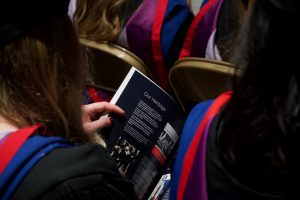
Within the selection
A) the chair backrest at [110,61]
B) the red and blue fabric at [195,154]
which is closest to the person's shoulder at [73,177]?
the red and blue fabric at [195,154]

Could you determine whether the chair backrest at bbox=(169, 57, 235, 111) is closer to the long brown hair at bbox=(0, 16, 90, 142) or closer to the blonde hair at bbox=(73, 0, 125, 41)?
the blonde hair at bbox=(73, 0, 125, 41)

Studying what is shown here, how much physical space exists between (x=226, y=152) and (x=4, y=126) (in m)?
0.33

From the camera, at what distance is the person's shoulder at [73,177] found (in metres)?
0.69

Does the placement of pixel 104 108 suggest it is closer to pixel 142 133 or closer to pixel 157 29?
pixel 142 133

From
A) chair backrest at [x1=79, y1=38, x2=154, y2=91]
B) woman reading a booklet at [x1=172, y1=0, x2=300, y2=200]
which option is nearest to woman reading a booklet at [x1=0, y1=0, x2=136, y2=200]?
woman reading a booklet at [x1=172, y1=0, x2=300, y2=200]

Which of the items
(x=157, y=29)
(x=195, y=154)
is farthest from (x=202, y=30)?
(x=195, y=154)

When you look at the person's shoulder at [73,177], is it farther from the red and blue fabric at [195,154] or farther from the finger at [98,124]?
the finger at [98,124]

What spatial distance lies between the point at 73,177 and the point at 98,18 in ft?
2.55

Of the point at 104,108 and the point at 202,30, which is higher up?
the point at 202,30

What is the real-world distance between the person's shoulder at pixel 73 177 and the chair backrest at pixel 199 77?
1.38ft

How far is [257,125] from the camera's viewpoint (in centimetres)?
68

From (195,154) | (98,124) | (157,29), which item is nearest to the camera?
(195,154)

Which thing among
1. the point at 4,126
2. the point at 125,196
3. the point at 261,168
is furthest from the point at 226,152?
the point at 4,126

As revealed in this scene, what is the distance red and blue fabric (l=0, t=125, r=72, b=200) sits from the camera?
681mm
